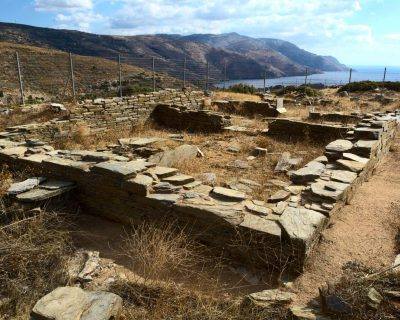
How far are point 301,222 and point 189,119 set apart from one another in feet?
26.9

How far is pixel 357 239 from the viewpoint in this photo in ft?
15.9

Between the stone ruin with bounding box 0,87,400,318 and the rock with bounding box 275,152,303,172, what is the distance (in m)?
0.73

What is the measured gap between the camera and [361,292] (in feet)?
10.3

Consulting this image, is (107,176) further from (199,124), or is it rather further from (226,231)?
(199,124)

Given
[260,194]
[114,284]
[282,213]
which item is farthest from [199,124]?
[114,284]

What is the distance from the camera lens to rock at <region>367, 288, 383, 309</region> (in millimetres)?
2941

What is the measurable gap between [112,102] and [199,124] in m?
2.93

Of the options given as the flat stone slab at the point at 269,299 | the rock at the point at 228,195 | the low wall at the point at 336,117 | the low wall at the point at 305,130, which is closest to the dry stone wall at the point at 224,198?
the rock at the point at 228,195

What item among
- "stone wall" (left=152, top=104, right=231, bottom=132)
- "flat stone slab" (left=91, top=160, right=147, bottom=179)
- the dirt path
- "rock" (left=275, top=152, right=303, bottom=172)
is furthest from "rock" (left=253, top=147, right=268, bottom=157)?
"flat stone slab" (left=91, top=160, right=147, bottom=179)

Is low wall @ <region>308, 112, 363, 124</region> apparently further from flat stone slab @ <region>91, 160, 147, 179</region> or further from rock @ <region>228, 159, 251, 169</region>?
flat stone slab @ <region>91, 160, 147, 179</region>

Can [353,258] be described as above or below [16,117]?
below

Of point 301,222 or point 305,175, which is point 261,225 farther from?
point 305,175

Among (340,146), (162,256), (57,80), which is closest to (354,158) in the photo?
(340,146)

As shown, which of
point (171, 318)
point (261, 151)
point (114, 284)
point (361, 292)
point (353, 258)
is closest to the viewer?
point (361, 292)
